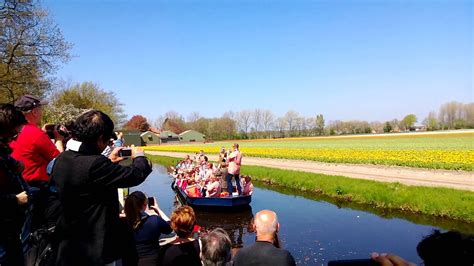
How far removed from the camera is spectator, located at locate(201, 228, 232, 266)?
12.5ft

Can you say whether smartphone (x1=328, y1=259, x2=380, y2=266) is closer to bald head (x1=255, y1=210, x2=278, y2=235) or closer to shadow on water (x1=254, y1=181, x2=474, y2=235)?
bald head (x1=255, y1=210, x2=278, y2=235)

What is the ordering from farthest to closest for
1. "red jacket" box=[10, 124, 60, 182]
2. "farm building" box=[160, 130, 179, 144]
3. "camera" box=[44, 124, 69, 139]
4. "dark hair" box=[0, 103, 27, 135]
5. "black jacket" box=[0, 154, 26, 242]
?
"farm building" box=[160, 130, 179, 144], "camera" box=[44, 124, 69, 139], "red jacket" box=[10, 124, 60, 182], "dark hair" box=[0, 103, 27, 135], "black jacket" box=[0, 154, 26, 242]

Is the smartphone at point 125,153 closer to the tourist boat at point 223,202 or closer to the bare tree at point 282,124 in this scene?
the tourist boat at point 223,202

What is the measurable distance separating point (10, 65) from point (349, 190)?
1738 centimetres

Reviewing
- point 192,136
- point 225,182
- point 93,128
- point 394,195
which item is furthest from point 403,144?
point 192,136

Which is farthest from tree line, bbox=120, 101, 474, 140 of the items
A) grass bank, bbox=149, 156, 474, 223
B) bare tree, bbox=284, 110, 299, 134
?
grass bank, bbox=149, 156, 474, 223

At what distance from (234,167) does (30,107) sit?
10.7 metres

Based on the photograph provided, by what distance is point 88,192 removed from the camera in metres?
2.71

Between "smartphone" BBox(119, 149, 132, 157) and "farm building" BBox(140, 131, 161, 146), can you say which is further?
"farm building" BBox(140, 131, 161, 146)

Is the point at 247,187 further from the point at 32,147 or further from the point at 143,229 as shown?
the point at 32,147

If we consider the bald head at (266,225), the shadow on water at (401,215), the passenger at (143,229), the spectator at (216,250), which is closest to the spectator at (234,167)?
the shadow on water at (401,215)

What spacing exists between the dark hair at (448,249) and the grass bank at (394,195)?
34.4 feet

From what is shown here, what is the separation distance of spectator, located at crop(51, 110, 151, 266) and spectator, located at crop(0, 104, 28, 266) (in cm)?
32

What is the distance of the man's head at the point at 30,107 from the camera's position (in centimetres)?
373
